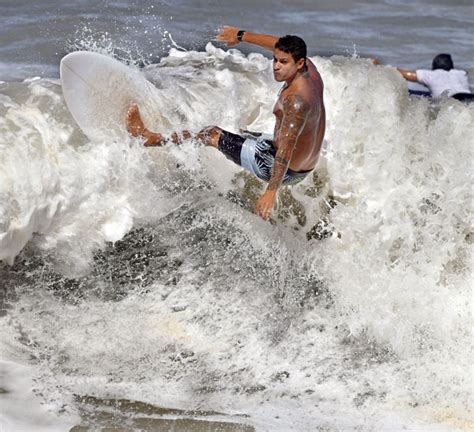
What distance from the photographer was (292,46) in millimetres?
4496

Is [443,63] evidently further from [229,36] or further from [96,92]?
[96,92]

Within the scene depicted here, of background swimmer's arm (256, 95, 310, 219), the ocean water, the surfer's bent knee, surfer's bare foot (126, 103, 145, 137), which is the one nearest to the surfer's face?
background swimmer's arm (256, 95, 310, 219)

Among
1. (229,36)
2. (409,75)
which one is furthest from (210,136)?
(409,75)

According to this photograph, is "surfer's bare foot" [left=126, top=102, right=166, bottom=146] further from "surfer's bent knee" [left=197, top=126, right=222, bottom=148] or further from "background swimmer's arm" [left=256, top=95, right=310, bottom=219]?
"background swimmer's arm" [left=256, top=95, right=310, bottom=219]

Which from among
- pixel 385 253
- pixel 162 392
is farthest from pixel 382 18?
pixel 162 392

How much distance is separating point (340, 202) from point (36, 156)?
80.5 inches

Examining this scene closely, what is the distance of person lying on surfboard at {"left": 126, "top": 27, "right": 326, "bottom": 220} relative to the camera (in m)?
4.47

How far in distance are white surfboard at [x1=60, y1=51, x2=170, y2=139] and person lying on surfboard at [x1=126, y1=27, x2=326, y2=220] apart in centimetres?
10

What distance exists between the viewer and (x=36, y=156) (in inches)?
186

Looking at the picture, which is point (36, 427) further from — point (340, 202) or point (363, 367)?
point (340, 202)

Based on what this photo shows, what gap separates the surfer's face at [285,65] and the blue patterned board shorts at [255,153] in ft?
1.34

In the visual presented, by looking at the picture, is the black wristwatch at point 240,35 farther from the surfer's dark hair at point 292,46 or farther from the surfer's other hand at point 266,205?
the surfer's other hand at point 266,205

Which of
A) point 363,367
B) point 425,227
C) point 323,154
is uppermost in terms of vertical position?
point 323,154

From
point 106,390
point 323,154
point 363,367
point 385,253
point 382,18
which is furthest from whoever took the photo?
point 382,18
